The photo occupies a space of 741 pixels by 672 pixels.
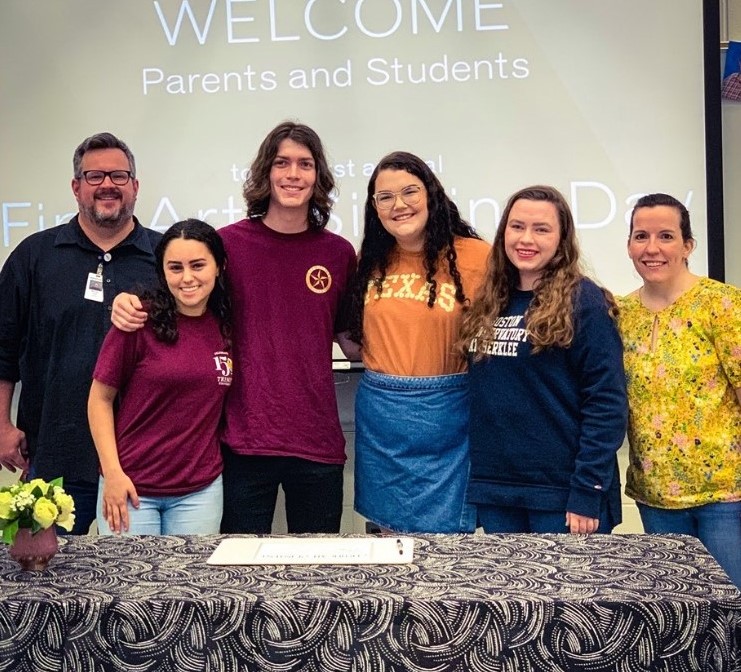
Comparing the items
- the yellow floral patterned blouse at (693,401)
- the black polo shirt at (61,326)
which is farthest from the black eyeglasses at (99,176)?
the yellow floral patterned blouse at (693,401)

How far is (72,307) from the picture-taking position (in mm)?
2574

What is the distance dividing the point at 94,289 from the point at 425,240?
99 cm

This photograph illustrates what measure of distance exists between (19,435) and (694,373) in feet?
6.53

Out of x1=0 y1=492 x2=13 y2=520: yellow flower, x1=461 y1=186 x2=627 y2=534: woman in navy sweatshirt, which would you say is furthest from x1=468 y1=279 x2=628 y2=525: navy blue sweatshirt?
x1=0 y1=492 x2=13 y2=520: yellow flower

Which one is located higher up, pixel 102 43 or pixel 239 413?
pixel 102 43

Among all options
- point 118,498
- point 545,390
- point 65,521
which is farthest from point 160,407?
point 545,390

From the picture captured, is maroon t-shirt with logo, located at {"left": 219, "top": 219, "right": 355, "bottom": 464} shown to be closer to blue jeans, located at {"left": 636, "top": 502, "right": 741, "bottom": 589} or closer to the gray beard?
the gray beard

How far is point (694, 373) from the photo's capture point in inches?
83.5

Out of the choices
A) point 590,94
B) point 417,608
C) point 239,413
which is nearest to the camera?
point 417,608

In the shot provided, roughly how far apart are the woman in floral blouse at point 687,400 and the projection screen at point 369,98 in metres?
1.00

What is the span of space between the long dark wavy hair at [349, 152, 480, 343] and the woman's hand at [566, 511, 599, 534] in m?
0.62

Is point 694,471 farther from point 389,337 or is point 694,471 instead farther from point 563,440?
point 389,337

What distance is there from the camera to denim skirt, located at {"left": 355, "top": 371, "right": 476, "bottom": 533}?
228 centimetres

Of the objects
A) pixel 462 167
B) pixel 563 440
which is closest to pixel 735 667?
pixel 563 440
